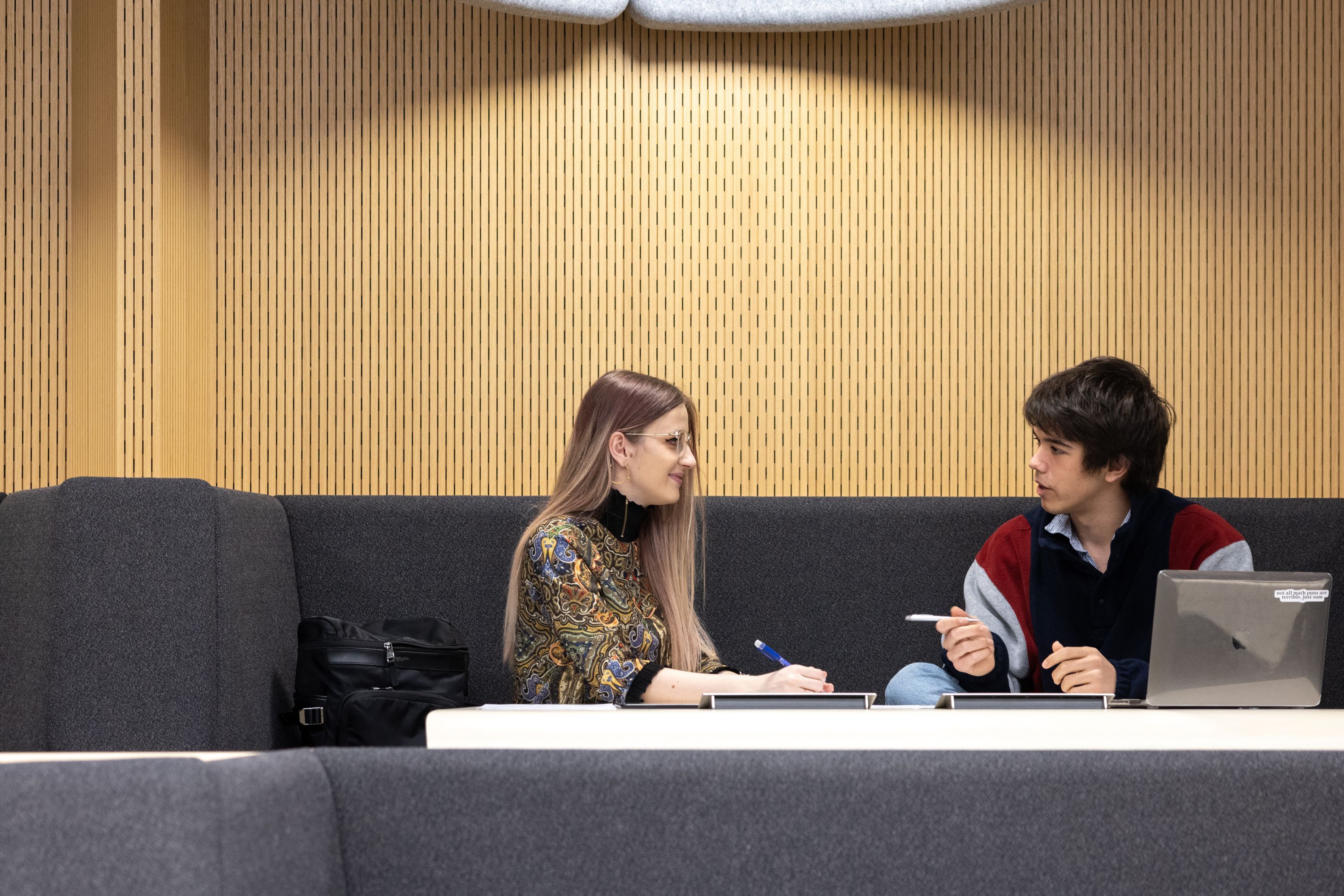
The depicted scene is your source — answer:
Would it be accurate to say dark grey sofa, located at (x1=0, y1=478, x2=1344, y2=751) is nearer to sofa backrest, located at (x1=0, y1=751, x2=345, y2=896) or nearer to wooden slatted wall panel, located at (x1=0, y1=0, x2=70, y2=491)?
wooden slatted wall panel, located at (x1=0, y1=0, x2=70, y2=491)

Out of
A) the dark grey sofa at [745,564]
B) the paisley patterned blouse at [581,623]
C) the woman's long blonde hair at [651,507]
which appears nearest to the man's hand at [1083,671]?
the paisley patterned blouse at [581,623]

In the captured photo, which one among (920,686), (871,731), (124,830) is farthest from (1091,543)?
(124,830)

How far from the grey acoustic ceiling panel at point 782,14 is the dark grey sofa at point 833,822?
332 cm

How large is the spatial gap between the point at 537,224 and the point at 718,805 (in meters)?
3.21

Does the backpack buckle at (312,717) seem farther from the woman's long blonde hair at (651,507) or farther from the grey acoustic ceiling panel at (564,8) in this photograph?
the grey acoustic ceiling panel at (564,8)

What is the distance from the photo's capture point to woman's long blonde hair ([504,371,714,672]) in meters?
2.77

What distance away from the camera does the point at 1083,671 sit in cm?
211

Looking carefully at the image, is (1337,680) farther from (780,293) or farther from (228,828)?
(228,828)

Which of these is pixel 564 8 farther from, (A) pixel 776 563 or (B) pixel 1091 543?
(B) pixel 1091 543

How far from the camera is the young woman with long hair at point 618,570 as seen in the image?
2.46m

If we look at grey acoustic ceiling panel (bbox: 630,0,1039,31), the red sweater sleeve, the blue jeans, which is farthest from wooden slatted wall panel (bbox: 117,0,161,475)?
the red sweater sleeve

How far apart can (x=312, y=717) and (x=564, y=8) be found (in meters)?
2.44

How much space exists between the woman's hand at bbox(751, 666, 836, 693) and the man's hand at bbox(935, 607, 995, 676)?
360 mm

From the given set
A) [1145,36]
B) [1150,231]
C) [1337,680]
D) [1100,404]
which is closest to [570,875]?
[1100,404]
